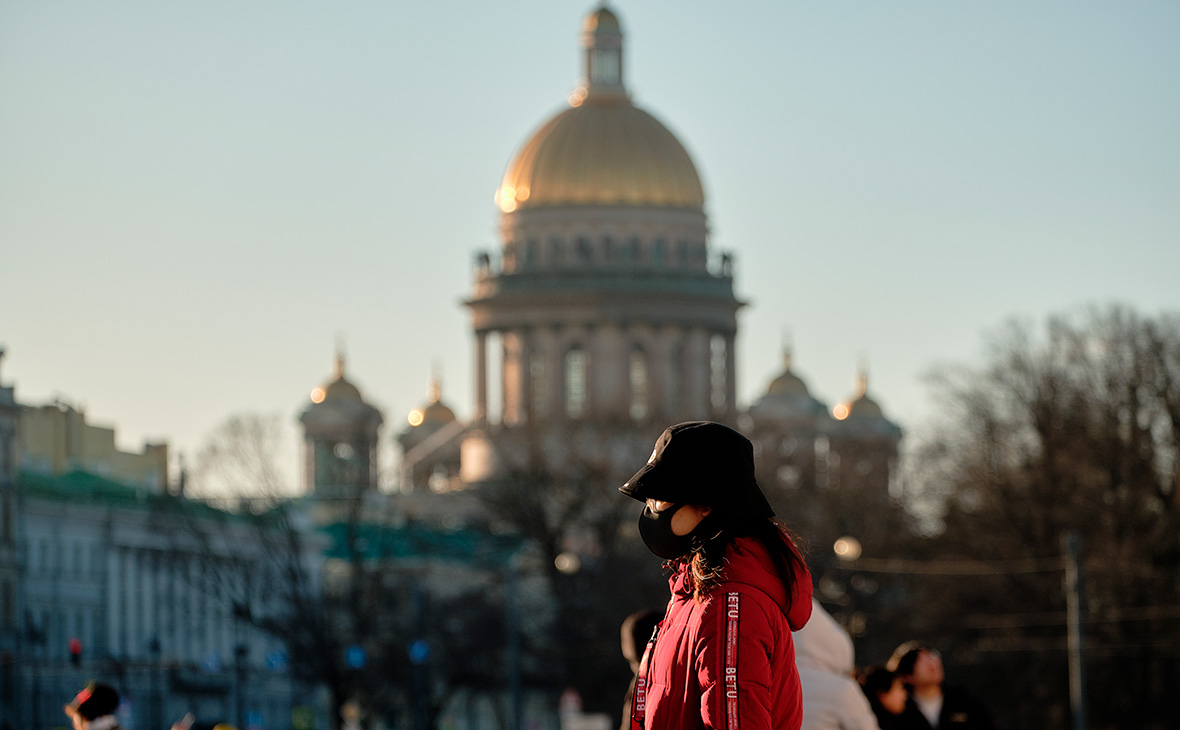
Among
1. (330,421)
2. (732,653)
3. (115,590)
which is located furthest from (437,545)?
(732,653)

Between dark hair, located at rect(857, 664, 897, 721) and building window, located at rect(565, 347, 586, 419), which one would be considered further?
building window, located at rect(565, 347, 586, 419)

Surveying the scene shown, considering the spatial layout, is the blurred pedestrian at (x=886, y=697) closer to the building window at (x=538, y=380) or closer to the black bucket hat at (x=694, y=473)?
the black bucket hat at (x=694, y=473)

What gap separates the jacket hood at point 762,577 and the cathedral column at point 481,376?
107907 mm

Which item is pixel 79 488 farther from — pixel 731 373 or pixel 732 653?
pixel 732 653

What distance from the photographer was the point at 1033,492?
56.5m

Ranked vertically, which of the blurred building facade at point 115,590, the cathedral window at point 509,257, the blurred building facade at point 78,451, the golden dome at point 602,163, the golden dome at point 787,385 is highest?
the golden dome at point 602,163

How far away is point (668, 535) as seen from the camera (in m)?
7.79

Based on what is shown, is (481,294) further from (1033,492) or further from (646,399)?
(1033,492)

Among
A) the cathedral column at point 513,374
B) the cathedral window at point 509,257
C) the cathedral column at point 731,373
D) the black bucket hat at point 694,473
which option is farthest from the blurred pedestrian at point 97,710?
the cathedral window at point 509,257

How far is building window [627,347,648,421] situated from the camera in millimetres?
115500

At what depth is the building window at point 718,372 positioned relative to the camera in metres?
116

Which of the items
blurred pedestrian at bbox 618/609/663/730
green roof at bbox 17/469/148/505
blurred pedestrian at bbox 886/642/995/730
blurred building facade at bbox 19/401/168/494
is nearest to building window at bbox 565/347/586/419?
blurred building facade at bbox 19/401/168/494

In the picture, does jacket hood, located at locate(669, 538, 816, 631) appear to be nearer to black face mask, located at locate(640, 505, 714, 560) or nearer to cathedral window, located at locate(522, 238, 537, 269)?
black face mask, located at locate(640, 505, 714, 560)

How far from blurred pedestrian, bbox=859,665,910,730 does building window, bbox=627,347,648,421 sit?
10168cm
